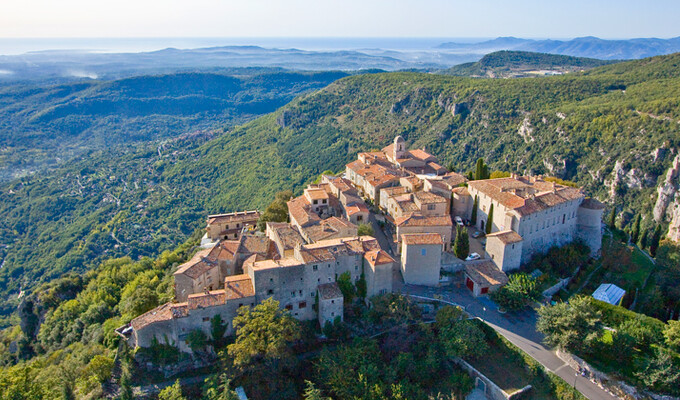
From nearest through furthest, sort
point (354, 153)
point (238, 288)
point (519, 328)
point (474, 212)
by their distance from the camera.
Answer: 1. point (238, 288)
2. point (519, 328)
3. point (474, 212)
4. point (354, 153)

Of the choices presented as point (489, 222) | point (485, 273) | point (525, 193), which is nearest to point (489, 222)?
point (489, 222)

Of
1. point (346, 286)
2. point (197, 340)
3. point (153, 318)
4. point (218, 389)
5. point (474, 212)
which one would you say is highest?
point (474, 212)

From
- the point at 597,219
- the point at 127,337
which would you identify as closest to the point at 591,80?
the point at 597,219

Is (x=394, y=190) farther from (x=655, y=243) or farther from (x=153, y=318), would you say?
(x=655, y=243)

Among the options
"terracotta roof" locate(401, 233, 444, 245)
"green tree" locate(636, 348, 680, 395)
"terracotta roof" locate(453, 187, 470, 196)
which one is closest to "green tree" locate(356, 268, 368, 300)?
"terracotta roof" locate(401, 233, 444, 245)

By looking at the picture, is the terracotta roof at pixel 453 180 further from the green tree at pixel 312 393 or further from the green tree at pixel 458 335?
the green tree at pixel 312 393

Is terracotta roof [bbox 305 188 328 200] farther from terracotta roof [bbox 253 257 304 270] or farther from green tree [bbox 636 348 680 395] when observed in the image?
green tree [bbox 636 348 680 395]

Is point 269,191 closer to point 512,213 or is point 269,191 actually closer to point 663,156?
point 512,213

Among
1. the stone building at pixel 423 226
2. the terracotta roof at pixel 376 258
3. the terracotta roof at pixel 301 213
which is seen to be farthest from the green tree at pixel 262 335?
the stone building at pixel 423 226

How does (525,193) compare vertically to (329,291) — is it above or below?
above
